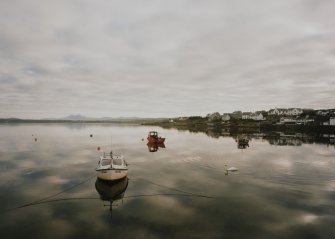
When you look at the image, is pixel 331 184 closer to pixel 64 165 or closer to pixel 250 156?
pixel 250 156

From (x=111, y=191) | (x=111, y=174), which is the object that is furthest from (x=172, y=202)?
(x=111, y=174)

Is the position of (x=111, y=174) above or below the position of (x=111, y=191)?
above

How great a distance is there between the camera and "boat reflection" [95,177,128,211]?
26.4 meters

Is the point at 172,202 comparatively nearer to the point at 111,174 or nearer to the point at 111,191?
the point at 111,191

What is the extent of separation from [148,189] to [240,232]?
1396 centimetres

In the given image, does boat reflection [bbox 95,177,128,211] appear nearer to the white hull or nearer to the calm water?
the calm water

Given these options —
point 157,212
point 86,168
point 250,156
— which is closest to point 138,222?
point 157,212

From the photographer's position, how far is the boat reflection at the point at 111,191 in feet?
86.6

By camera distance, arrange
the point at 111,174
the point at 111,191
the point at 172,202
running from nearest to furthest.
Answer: the point at 172,202 < the point at 111,191 < the point at 111,174

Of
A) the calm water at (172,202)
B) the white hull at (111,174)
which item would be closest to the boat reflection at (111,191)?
the calm water at (172,202)

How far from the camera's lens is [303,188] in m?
31.1

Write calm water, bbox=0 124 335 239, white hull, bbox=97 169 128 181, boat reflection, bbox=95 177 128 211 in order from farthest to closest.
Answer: white hull, bbox=97 169 128 181
boat reflection, bbox=95 177 128 211
calm water, bbox=0 124 335 239

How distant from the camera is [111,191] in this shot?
97.5ft

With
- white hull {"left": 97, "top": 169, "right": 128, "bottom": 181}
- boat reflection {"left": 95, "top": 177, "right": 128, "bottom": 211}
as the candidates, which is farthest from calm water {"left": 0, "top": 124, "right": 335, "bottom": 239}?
white hull {"left": 97, "top": 169, "right": 128, "bottom": 181}
